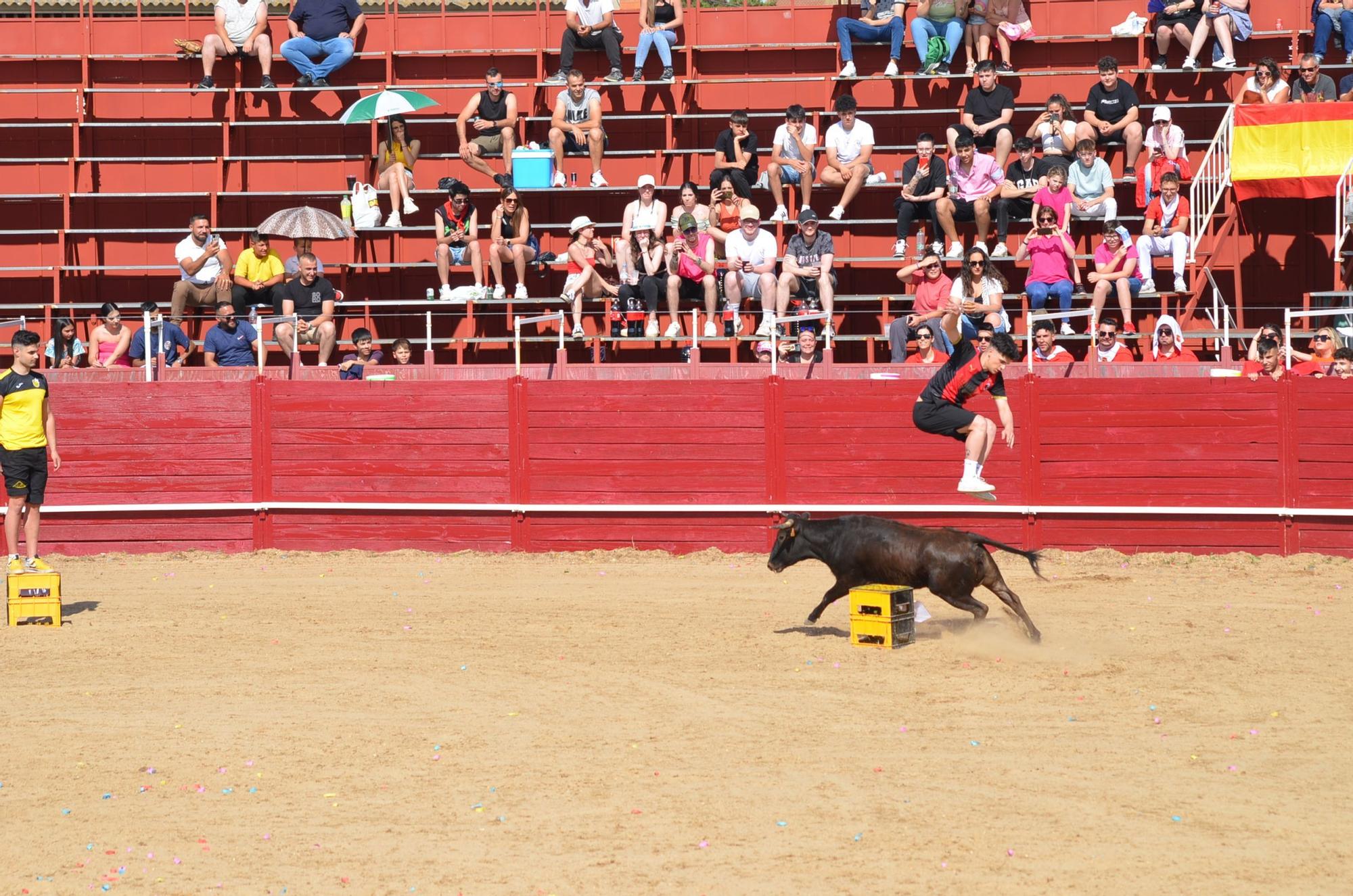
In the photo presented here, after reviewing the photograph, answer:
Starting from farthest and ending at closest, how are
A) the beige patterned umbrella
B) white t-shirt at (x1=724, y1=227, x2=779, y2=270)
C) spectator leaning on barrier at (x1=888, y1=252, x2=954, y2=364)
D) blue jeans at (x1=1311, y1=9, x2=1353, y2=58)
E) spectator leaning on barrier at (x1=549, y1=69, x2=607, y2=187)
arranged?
spectator leaning on barrier at (x1=549, y1=69, x2=607, y2=187)
blue jeans at (x1=1311, y1=9, x2=1353, y2=58)
the beige patterned umbrella
white t-shirt at (x1=724, y1=227, x2=779, y2=270)
spectator leaning on barrier at (x1=888, y1=252, x2=954, y2=364)

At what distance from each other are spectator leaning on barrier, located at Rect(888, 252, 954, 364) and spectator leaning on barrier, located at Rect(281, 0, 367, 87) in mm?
7557

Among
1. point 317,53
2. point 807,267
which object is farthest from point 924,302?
point 317,53

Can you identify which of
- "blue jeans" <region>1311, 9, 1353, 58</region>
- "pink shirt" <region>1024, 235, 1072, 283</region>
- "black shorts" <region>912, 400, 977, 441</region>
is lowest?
"black shorts" <region>912, 400, 977, 441</region>

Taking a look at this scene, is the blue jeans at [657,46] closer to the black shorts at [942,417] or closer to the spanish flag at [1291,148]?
the spanish flag at [1291,148]

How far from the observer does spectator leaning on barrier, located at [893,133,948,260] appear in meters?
16.8

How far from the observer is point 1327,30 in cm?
1794

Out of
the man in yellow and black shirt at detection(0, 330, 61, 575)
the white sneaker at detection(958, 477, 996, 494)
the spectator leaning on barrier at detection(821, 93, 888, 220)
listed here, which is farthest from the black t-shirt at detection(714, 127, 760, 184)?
the man in yellow and black shirt at detection(0, 330, 61, 575)

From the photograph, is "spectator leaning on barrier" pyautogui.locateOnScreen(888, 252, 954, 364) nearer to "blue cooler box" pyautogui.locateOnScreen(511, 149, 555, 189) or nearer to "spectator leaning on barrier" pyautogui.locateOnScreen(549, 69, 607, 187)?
"spectator leaning on barrier" pyautogui.locateOnScreen(549, 69, 607, 187)

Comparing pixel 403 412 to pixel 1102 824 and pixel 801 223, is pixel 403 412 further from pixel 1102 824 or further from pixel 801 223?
pixel 1102 824

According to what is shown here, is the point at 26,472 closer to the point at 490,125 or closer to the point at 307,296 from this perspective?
the point at 307,296

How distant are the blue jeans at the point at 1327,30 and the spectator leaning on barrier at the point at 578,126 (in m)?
7.81

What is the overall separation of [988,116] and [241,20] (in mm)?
8894

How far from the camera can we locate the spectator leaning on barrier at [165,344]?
53.5 feet

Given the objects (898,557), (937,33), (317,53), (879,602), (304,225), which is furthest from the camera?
(317,53)
